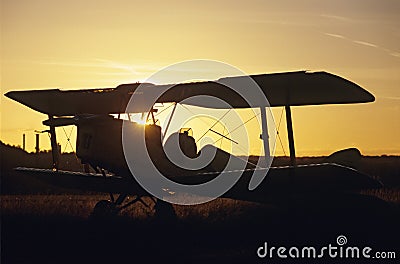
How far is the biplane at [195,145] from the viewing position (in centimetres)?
1159

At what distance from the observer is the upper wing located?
11.8 metres

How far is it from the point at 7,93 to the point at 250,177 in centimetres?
531

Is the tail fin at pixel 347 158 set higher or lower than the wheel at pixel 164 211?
higher

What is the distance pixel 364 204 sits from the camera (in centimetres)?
1266

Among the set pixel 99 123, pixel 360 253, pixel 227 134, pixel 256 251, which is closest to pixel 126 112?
pixel 99 123

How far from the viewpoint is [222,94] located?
12836 millimetres

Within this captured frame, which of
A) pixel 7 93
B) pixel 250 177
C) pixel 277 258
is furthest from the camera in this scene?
pixel 7 93

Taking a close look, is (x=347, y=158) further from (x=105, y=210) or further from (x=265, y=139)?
(x=105, y=210)

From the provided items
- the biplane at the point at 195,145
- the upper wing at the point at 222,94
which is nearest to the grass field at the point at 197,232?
the biplane at the point at 195,145

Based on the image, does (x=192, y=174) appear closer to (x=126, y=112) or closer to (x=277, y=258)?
(x=126, y=112)

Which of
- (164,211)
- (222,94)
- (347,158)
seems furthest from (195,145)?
(347,158)

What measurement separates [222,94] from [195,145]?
1.01 meters

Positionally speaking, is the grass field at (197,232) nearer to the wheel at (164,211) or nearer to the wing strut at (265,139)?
the wheel at (164,211)

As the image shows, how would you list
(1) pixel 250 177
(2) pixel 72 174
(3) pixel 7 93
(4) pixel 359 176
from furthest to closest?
(3) pixel 7 93 < (2) pixel 72 174 < (1) pixel 250 177 < (4) pixel 359 176
